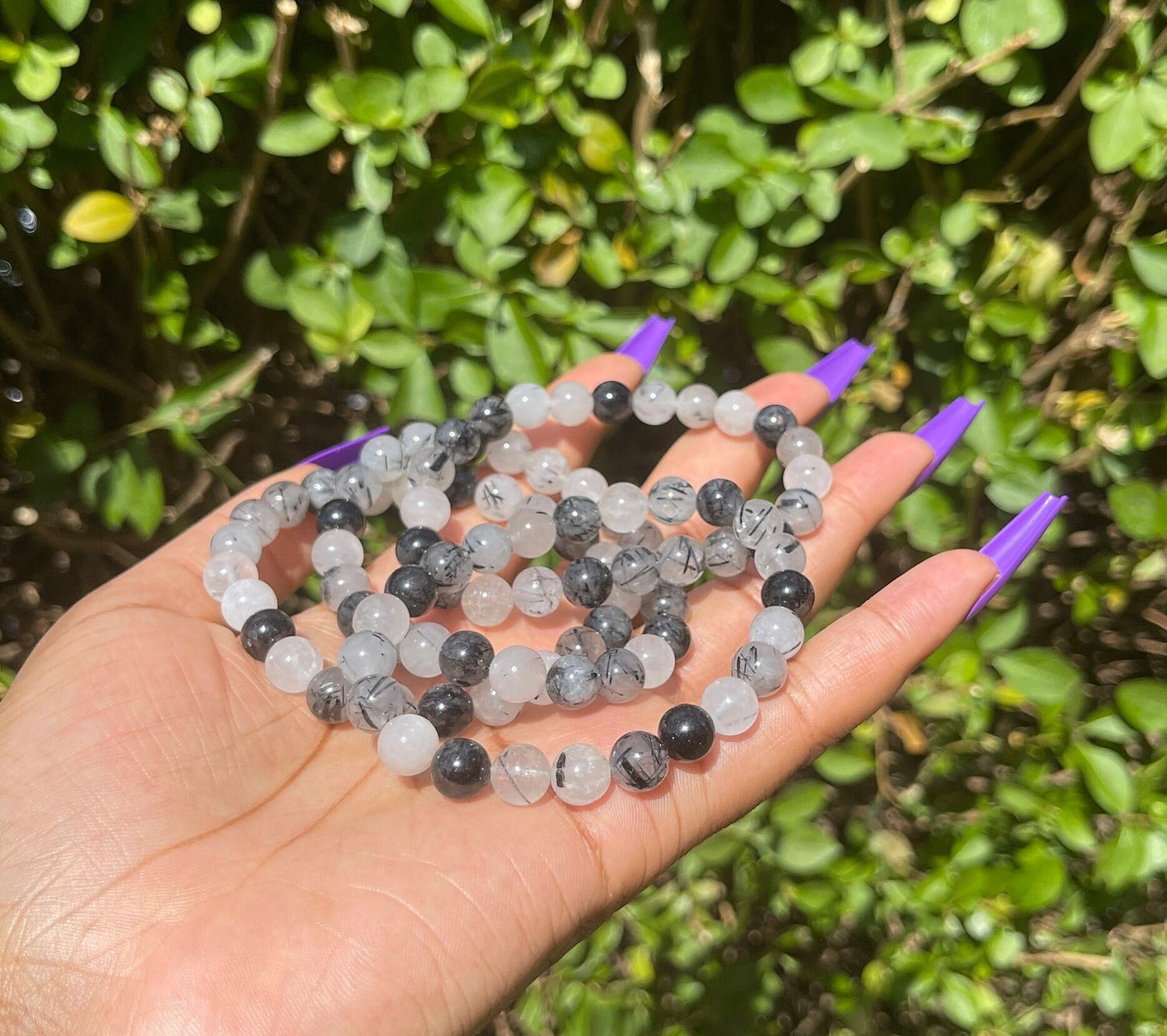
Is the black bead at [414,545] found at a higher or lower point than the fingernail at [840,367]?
higher

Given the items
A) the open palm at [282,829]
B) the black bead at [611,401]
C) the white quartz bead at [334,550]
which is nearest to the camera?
the open palm at [282,829]

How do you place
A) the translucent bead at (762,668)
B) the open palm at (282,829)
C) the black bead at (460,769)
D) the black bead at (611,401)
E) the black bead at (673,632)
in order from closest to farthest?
1. the open palm at (282,829)
2. the black bead at (460,769)
3. the translucent bead at (762,668)
4. the black bead at (673,632)
5. the black bead at (611,401)

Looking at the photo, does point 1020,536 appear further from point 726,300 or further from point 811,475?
point 726,300

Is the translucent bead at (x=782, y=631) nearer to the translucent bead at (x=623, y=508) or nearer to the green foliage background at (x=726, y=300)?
the translucent bead at (x=623, y=508)

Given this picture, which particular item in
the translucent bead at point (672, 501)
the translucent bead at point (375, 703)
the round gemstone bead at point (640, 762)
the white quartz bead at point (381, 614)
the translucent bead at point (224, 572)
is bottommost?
the round gemstone bead at point (640, 762)

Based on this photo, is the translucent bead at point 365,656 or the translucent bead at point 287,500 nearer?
the translucent bead at point 365,656

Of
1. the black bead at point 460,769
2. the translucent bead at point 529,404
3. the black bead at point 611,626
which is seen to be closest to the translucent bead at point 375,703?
the black bead at point 460,769

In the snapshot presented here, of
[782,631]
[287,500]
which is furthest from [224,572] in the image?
[782,631]
